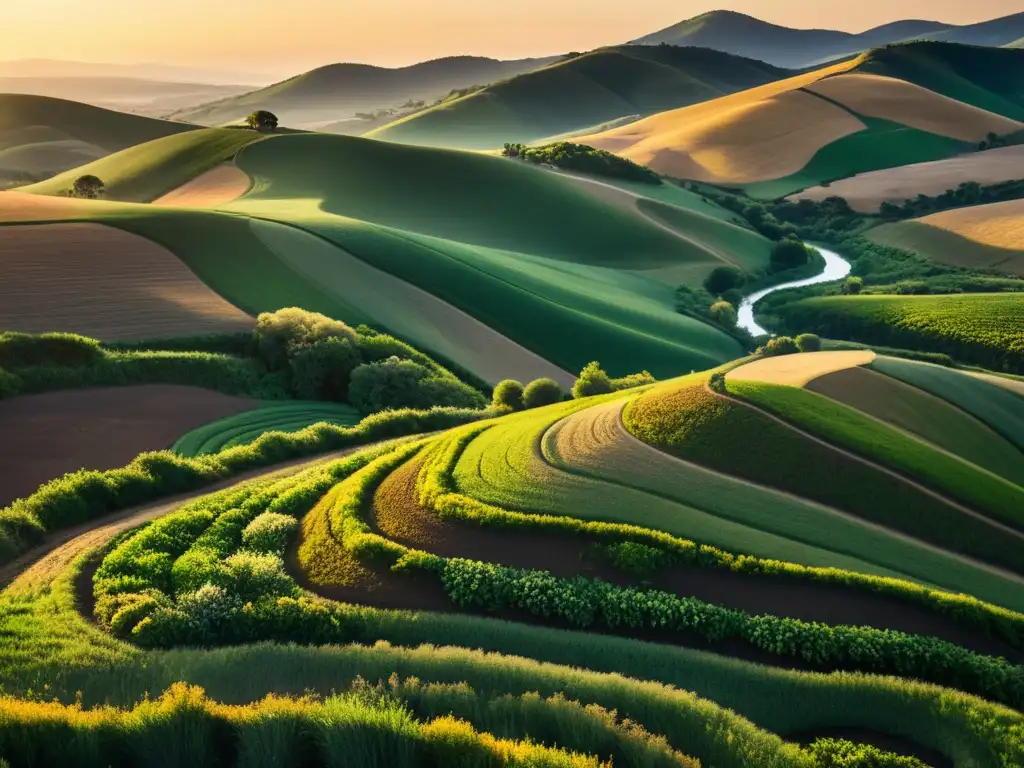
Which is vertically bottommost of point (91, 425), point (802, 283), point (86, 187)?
point (802, 283)

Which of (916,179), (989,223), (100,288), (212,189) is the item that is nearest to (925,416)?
(100,288)

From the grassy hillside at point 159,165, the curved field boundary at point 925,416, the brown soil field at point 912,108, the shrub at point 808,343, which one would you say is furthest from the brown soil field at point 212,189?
the brown soil field at point 912,108

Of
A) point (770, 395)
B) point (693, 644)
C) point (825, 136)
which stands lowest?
point (693, 644)

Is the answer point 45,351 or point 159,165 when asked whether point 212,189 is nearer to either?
point 159,165

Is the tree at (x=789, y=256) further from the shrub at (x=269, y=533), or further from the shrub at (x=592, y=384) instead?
the shrub at (x=269, y=533)

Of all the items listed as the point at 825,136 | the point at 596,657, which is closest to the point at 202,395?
the point at 596,657

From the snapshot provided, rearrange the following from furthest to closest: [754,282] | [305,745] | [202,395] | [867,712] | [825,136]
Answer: [825,136] → [754,282] → [202,395] → [867,712] → [305,745]

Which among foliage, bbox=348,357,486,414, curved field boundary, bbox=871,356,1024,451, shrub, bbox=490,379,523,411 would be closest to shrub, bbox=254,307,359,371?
foliage, bbox=348,357,486,414

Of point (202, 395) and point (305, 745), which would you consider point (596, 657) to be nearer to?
point (305, 745)
